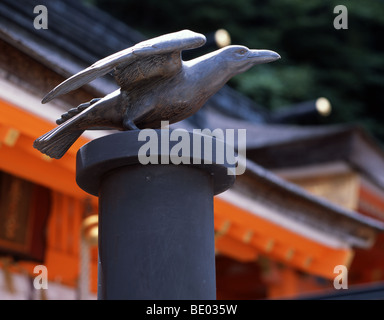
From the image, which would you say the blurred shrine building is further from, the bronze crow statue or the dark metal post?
the dark metal post

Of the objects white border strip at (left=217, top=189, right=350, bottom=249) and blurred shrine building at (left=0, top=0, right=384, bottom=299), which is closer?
blurred shrine building at (left=0, top=0, right=384, bottom=299)

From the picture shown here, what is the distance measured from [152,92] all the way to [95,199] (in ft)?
8.84

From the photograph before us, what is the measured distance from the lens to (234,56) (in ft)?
7.82

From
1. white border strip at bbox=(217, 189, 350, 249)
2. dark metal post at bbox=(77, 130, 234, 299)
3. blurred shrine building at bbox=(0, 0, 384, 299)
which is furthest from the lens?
white border strip at bbox=(217, 189, 350, 249)

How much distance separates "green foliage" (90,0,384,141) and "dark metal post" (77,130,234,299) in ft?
37.9

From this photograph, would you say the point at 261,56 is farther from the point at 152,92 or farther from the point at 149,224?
the point at 149,224

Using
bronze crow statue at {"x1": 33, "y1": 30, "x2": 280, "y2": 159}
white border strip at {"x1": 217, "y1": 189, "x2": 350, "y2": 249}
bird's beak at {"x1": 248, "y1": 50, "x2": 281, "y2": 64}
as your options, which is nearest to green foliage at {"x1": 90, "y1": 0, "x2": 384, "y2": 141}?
white border strip at {"x1": 217, "y1": 189, "x2": 350, "y2": 249}

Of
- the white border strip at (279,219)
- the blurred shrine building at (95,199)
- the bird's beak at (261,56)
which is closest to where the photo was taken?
the bird's beak at (261,56)

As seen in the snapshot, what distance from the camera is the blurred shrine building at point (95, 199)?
3.90 meters

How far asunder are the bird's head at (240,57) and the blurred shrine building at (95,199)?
4.98 ft

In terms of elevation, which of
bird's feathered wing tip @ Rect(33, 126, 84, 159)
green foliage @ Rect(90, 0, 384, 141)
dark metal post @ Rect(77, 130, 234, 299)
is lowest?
dark metal post @ Rect(77, 130, 234, 299)

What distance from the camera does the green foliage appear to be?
1391 cm

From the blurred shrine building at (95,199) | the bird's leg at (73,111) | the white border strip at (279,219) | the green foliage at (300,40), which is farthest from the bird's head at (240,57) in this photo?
the green foliage at (300,40)

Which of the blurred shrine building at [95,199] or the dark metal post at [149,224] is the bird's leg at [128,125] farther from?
the blurred shrine building at [95,199]
